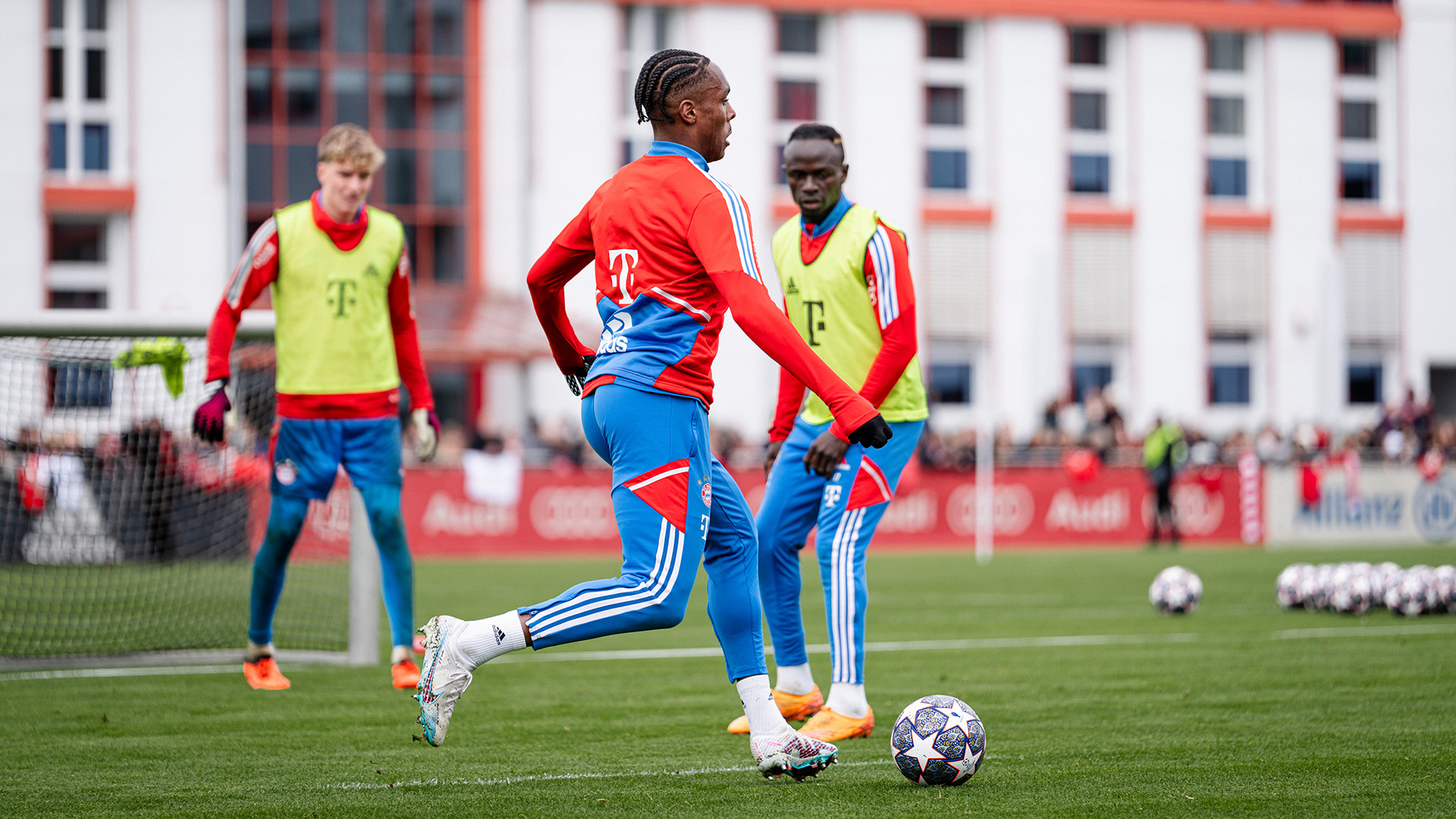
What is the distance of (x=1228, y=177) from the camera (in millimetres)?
38125

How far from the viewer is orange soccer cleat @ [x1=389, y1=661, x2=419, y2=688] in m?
7.46

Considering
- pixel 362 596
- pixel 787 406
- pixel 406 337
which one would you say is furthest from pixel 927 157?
pixel 787 406

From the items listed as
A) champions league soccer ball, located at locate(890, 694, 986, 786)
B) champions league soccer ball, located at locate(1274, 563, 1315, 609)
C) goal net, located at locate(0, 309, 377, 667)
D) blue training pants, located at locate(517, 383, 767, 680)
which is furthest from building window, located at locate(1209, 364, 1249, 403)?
blue training pants, located at locate(517, 383, 767, 680)

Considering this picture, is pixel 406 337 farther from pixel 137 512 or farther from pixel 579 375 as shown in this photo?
pixel 137 512

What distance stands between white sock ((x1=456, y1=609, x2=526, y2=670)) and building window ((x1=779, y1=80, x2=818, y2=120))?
107ft

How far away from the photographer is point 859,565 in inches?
249

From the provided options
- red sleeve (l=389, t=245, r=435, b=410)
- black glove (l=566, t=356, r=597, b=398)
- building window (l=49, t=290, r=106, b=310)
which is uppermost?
building window (l=49, t=290, r=106, b=310)

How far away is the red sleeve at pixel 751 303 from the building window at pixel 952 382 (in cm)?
3239

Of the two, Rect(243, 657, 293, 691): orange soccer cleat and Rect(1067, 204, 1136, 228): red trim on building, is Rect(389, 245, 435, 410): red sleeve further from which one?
Rect(1067, 204, 1136, 228): red trim on building

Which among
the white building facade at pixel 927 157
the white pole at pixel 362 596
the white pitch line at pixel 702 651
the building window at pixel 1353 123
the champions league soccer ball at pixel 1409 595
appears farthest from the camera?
the building window at pixel 1353 123

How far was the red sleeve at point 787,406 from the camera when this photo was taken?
21.5ft

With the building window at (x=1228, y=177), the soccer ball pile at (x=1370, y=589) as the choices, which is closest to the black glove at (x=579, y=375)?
the soccer ball pile at (x=1370, y=589)

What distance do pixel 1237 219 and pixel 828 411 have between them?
3386 cm

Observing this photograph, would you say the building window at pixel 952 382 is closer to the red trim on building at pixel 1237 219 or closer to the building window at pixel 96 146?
the red trim on building at pixel 1237 219
